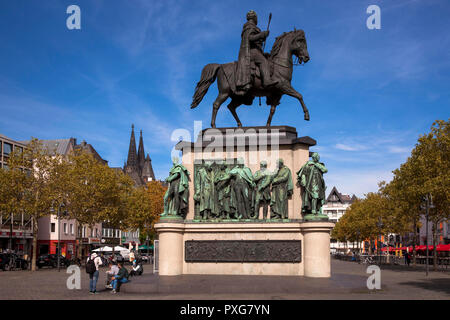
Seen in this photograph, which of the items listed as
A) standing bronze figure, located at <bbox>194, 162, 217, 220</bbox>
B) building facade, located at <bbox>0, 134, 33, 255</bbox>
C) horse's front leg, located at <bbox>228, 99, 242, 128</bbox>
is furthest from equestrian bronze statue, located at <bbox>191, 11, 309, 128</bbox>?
building facade, located at <bbox>0, 134, 33, 255</bbox>

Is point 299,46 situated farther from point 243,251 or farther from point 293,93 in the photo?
point 243,251

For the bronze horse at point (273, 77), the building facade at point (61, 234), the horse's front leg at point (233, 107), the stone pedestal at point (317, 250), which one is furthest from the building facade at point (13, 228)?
the stone pedestal at point (317, 250)

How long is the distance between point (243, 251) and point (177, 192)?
10.6 feet

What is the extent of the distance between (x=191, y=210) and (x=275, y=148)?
395cm

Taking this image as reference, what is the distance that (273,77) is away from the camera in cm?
1942

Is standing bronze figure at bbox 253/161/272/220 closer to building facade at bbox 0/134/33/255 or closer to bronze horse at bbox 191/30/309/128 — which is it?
bronze horse at bbox 191/30/309/128

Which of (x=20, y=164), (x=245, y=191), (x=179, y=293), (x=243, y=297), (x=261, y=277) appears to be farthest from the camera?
(x=20, y=164)

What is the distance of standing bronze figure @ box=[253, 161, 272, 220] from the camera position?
17.9m

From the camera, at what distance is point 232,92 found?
780 inches

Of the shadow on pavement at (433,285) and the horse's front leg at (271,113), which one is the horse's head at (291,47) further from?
the shadow on pavement at (433,285)

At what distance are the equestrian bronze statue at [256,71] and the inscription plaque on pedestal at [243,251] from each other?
4915 mm

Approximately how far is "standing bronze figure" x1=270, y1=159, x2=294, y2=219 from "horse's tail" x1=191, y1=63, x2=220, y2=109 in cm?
480
